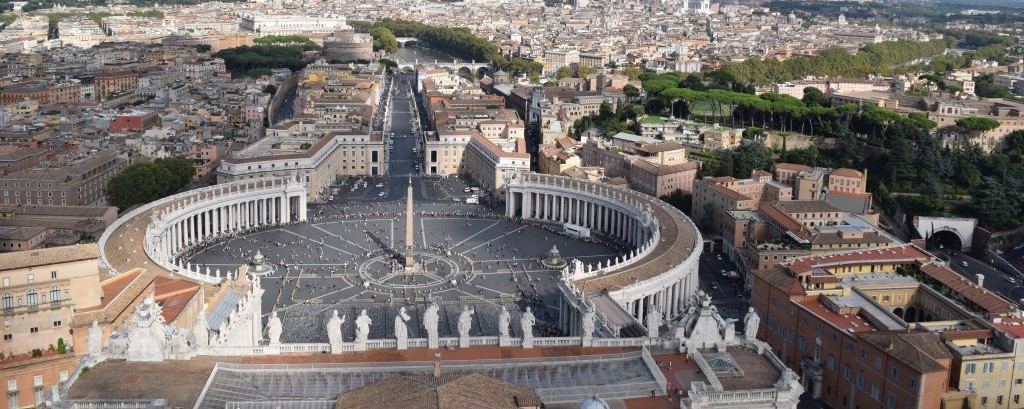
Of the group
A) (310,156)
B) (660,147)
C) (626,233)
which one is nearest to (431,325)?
(626,233)

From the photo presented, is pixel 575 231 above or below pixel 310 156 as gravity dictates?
below

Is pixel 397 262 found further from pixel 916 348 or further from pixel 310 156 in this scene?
pixel 916 348

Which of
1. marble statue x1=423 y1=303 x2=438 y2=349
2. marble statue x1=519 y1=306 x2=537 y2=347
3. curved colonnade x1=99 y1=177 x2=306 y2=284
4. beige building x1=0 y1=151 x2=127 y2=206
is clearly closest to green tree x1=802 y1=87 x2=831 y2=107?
curved colonnade x1=99 y1=177 x2=306 y2=284

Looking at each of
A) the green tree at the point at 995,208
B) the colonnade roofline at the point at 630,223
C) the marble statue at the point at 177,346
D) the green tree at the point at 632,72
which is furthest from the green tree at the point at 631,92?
the marble statue at the point at 177,346

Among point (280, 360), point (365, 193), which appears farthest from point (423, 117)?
point (280, 360)

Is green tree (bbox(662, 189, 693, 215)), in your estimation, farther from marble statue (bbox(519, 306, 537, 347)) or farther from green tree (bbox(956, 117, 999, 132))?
marble statue (bbox(519, 306, 537, 347))
